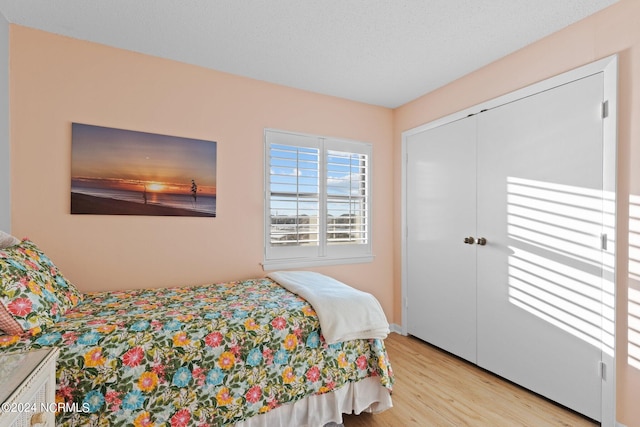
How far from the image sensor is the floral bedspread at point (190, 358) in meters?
1.31

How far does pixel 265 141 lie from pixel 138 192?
112 centimetres

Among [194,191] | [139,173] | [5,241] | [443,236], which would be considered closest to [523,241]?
[443,236]

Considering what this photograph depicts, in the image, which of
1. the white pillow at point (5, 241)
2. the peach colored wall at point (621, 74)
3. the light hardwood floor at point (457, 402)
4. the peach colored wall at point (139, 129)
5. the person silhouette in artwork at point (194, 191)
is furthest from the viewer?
the person silhouette in artwork at point (194, 191)

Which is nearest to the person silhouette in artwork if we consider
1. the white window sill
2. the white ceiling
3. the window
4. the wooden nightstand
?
the window

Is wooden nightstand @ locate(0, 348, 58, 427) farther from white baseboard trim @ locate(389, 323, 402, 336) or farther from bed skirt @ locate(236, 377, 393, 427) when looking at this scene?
white baseboard trim @ locate(389, 323, 402, 336)

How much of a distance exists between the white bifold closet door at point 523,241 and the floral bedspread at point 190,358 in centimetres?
116

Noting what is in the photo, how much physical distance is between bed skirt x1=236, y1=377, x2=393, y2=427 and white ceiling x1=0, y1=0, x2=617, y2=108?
7.40ft

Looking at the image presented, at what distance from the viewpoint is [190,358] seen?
1.47 meters

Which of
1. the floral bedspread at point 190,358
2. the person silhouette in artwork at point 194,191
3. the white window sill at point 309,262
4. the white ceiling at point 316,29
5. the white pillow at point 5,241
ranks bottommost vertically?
the floral bedspread at point 190,358

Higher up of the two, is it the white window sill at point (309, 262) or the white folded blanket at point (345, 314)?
the white window sill at point (309, 262)

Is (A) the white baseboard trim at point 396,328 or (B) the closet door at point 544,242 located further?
(A) the white baseboard trim at point 396,328

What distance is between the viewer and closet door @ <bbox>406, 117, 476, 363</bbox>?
8.75ft

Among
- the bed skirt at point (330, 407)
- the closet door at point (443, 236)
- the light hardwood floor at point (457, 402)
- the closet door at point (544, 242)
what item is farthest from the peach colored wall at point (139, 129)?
the closet door at point (544, 242)

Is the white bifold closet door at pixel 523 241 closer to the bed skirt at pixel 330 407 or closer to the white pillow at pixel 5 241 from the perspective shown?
the bed skirt at pixel 330 407
